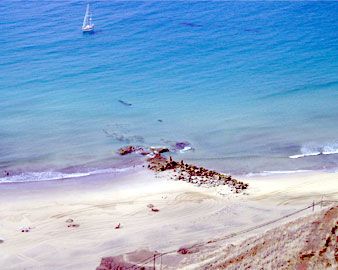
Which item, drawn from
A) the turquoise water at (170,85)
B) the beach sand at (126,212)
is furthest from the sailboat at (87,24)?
the beach sand at (126,212)

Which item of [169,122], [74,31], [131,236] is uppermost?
[74,31]

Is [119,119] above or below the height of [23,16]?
below

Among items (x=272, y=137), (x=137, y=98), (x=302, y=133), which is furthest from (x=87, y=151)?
(x=302, y=133)

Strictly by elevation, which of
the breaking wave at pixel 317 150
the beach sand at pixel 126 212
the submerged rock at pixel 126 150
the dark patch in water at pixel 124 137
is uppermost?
the dark patch in water at pixel 124 137

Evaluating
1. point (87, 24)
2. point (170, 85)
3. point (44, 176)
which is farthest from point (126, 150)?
point (87, 24)

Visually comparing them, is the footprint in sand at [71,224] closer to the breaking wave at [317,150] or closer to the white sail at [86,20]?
the breaking wave at [317,150]

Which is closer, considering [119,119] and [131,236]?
[131,236]

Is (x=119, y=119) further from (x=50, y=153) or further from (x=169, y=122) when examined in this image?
(x=50, y=153)
